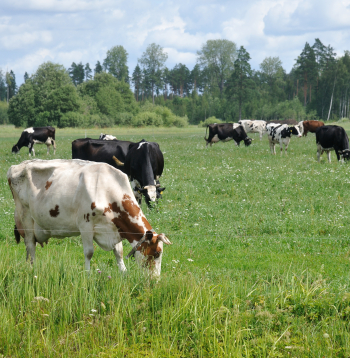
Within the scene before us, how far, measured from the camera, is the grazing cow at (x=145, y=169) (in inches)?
459

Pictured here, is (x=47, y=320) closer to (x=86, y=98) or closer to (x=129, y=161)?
(x=129, y=161)

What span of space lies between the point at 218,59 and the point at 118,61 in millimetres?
29234

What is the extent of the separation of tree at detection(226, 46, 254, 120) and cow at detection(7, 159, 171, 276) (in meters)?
91.5

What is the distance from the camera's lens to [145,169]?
40.2 ft

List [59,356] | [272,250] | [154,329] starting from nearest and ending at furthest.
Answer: [59,356] < [154,329] < [272,250]

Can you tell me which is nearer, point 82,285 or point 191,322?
point 191,322

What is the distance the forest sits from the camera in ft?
278

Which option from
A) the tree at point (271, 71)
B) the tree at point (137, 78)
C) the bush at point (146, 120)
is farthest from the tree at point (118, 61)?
the bush at point (146, 120)

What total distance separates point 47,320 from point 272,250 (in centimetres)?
504

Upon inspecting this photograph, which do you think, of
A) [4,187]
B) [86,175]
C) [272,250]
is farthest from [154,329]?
[4,187]

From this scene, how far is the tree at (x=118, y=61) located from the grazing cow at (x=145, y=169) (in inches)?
4533

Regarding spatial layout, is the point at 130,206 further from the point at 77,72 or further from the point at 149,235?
the point at 77,72

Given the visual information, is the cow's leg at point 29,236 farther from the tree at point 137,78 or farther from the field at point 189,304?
the tree at point 137,78

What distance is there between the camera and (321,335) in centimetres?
486
